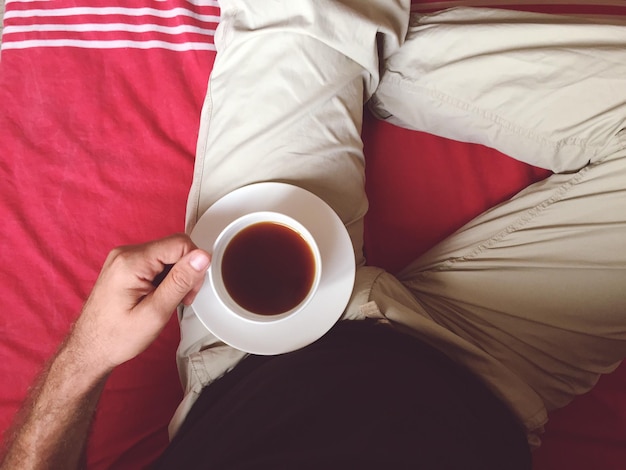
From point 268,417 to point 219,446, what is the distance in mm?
64

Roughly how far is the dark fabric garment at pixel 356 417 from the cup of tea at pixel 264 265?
0.08 m

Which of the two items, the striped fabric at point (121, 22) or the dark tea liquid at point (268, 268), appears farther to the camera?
the striped fabric at point (121, 22)

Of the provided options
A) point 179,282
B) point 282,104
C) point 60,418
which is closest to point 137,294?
point 179,282

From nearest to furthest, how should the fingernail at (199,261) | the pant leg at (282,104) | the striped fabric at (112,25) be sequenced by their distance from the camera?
the fingernail at (199,261) → the pant leg at (282,104) → the striped fabric at (112,25)

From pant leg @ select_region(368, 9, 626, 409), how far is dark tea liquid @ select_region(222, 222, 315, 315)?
0.21 m

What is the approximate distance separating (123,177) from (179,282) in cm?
37

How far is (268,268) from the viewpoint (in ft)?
2.16

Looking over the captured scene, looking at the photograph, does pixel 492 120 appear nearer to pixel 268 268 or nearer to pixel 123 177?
pixel 268 268

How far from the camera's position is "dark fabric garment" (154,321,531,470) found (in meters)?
0.55

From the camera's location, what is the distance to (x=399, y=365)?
2.00 ft

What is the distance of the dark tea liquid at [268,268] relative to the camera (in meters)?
0.64

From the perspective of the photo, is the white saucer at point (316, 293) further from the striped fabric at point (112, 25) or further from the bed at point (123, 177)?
the striped fabric at point (112, 25)

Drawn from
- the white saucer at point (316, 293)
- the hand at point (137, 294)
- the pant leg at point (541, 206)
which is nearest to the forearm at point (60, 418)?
the hand at point (137, 294)

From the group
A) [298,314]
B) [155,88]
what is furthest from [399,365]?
[155,88]
